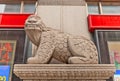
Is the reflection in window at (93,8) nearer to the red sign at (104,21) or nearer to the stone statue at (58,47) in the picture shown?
the red sign at (104,21)

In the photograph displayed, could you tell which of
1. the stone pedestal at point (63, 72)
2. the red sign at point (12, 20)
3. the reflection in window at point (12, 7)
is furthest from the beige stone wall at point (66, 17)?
the reflection in window at point (12, 7)

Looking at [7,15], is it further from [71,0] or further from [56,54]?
[56,54]

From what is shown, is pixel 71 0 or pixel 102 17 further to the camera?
pixel 102 17

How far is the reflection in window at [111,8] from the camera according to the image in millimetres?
8367

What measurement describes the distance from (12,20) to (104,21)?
374 centimetres

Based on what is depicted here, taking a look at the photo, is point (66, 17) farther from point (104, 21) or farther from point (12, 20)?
point (12, 20)

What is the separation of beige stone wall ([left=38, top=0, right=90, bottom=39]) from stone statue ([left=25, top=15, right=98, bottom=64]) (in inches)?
51.9

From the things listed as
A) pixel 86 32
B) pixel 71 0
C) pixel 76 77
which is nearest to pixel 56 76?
pixel 76 77

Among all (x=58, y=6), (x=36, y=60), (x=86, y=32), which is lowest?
(x=36, y=60)

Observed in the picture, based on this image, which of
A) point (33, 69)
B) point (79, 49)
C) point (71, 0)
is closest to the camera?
point (33, 69)

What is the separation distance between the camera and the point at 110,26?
23.2 ft

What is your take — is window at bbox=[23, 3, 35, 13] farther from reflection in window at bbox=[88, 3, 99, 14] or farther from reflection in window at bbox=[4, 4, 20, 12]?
reflection in window at bbox=[88, 3, 99, 14]

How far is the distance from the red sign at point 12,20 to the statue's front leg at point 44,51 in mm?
2976

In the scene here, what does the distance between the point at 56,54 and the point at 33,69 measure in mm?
696
